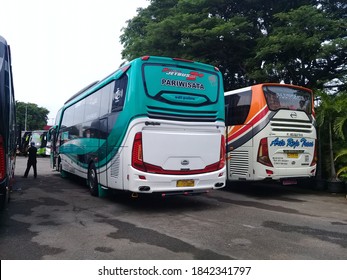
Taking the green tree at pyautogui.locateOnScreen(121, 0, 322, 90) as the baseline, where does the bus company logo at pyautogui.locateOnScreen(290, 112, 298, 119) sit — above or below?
below

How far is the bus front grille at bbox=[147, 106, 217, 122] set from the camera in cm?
728

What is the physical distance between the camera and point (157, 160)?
7.25 m

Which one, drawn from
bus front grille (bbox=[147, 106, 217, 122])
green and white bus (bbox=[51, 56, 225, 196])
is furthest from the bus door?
bus front grille (bbox=[147, 106, 217, 122])

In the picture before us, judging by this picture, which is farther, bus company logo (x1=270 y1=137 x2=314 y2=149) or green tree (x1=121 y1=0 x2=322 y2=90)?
green tree (x1=121 y1=0 x2=322 y2=90)

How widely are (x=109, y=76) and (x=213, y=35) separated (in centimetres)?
784

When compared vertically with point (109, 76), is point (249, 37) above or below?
above

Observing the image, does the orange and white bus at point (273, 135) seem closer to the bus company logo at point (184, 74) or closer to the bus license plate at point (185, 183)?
the bus company logo at point (184, 74)

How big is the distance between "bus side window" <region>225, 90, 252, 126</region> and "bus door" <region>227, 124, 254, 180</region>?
0.23 meters

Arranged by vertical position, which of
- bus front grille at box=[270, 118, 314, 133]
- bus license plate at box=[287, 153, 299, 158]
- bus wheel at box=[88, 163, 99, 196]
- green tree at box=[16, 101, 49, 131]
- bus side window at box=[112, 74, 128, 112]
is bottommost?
bus wheel at box=[88, 163, 99, 196]

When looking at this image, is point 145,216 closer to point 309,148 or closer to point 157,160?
point 157,160

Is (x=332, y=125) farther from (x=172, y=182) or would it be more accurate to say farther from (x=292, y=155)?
(x=172, y=182)

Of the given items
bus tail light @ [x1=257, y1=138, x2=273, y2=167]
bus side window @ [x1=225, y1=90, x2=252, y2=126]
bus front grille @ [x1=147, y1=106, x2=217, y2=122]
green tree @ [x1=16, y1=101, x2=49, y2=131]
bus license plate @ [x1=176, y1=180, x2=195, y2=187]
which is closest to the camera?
bus front grille @ [x1=147, y1=106, x2=217, y2=122]

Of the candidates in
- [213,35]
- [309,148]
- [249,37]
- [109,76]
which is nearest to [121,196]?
[109,76]

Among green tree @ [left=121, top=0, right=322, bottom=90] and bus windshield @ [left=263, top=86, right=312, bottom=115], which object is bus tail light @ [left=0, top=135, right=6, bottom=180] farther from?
green tree @ [left=121, top=0, right=322, bottom=90]
